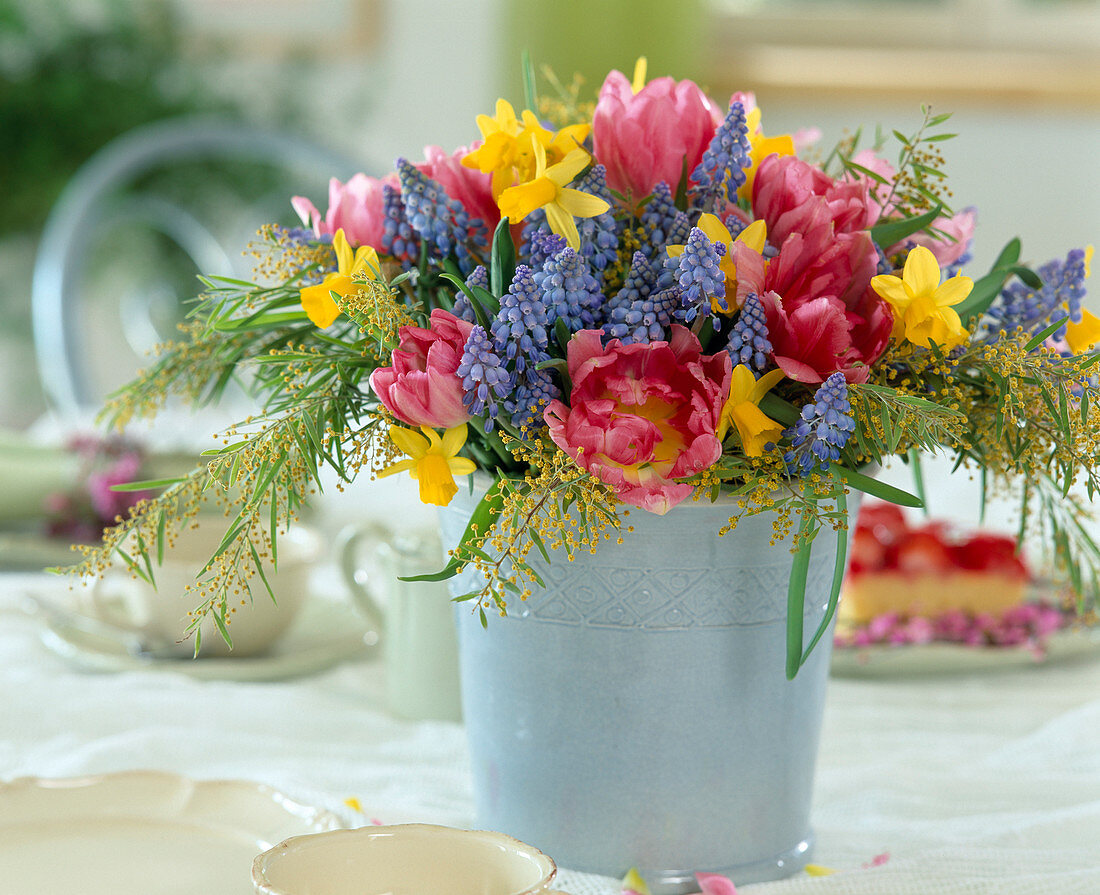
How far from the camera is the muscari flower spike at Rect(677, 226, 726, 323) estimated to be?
41 cm

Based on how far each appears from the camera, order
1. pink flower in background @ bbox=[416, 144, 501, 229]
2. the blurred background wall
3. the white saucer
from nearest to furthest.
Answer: pink flower in background @ bbox=[416, 144, 501, 229], the white saucer, the blurred background wall

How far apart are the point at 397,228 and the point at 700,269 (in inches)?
5.3

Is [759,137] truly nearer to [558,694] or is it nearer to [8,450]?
[558,694]

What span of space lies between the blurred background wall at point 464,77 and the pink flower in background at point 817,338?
2.54m

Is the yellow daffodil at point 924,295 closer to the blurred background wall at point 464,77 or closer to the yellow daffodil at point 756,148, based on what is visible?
the yellow daffodil at point 756,148

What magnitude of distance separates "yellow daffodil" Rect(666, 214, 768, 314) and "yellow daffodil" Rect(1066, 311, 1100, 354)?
163mm

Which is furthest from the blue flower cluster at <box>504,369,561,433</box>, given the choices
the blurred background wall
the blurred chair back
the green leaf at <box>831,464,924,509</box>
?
the blurred background wall

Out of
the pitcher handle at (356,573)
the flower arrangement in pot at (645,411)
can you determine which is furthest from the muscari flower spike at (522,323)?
the pitcher handle at (356,573)

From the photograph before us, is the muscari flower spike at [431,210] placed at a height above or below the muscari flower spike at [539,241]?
above

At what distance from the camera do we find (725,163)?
457mm

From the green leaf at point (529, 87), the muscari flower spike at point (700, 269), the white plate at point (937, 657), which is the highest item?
the green leaf at point (529, 87)

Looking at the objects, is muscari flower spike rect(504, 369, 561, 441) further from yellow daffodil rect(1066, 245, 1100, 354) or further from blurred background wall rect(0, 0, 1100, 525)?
blurred background wall rect(0, 0, 1100, 525)

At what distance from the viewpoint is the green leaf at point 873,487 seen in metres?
0.42

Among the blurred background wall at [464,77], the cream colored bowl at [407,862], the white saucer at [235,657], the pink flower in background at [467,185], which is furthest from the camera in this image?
the blurred background wall at [464,77]
